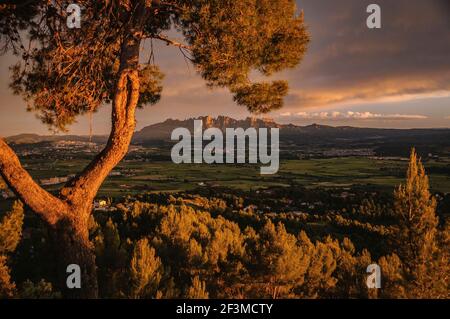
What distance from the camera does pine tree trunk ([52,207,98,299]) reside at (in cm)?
693

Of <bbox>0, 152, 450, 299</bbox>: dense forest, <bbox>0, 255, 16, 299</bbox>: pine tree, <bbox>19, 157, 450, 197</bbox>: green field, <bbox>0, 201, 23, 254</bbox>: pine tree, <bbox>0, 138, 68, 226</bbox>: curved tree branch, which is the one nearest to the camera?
<bbox>0, 255, 16, 299</bbox>: pine tree

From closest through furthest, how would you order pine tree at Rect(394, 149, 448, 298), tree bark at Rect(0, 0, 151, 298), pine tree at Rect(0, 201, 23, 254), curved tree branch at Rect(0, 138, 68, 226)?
curved tree branch at Rect(0, 138, 68, 226) → tree bark at Rect(0, 0, 151, 298) → pine tree at Rect(0, 201, 23, 254) → pine tree at Rect(394, 149, 448, 298)

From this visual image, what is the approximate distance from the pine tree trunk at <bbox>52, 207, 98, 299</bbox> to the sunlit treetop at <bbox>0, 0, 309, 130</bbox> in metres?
2.93

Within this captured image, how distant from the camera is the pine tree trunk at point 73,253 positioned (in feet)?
22.7

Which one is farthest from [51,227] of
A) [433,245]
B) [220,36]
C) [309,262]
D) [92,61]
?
[433,245]

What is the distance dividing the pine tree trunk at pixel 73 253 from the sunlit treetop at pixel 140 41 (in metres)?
2.93

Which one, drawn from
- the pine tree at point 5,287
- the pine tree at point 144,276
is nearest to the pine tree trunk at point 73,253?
the pine tree at point 5,287

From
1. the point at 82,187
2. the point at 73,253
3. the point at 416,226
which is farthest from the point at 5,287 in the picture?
the point at 416,226

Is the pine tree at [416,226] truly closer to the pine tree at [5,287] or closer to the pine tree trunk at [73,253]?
the pine tree trunk at [73,253]

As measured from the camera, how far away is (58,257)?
704 centimetres

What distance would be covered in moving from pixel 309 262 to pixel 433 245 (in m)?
5.68

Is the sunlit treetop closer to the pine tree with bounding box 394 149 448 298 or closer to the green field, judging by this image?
the pine tree with bounding box 394 149 448 298

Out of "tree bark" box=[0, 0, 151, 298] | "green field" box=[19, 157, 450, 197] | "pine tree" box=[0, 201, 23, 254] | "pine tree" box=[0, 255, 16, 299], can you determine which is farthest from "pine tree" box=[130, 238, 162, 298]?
"green field" box=[19, 157, 450, 197]
